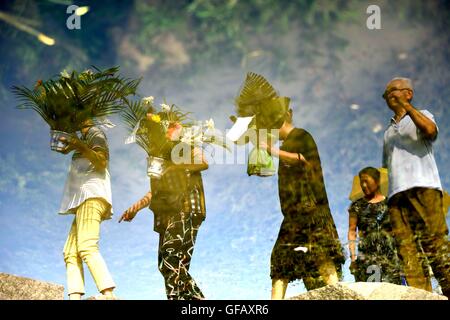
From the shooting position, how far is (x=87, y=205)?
4750 mm

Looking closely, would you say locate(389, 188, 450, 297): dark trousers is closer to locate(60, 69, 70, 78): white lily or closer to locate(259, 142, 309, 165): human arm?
locate(259, 142, 309, 165): human arm

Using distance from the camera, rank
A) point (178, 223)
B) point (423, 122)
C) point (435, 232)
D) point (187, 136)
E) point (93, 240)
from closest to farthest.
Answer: point (435, 232), point (423, 122), point (93, 240), point (178, 223), point (187, 136)

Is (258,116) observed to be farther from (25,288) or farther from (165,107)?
(25,288)

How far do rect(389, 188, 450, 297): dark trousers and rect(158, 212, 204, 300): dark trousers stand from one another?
185cm

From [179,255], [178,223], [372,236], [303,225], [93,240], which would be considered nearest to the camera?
[303,225]

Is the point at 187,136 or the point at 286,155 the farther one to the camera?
the point at 187,136

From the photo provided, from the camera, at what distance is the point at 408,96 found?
4465 millimetres

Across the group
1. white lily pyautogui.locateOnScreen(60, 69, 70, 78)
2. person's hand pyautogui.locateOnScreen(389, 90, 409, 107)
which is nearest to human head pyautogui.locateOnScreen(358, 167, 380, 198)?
person's hand pyautogui.locateOnScreen(389, 90, 409, 107)

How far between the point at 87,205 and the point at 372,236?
111 inches

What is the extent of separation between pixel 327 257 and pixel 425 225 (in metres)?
0.83

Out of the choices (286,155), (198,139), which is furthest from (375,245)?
(198,139)

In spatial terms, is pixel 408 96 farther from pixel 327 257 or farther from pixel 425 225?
pixel 327 257

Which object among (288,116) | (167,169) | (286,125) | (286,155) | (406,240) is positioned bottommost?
(406,240)
